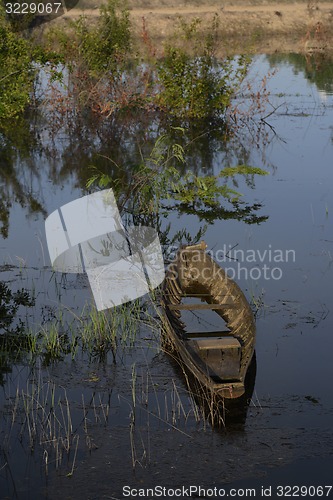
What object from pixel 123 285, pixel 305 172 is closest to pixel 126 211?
pixel 123 285

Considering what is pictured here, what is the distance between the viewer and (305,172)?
64.7 ft

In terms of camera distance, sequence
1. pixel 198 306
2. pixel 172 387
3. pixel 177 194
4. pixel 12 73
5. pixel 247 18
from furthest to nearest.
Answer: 1. pixel 247 18
2. pixel 177 194
3. pixel 12 73
4. pixel 198 306
5. pixel 172 387

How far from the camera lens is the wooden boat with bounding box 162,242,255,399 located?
951 cm

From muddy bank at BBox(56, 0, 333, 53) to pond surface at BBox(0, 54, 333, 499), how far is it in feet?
89.4

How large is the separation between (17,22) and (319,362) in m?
22.3

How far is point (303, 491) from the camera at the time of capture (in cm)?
784

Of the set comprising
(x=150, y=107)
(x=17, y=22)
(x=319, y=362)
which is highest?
(x=17, y=22)

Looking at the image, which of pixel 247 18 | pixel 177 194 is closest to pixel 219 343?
pixel 177 194

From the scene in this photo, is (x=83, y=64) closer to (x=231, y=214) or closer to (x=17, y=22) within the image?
(x=17, y=22)

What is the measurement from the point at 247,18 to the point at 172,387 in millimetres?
39866

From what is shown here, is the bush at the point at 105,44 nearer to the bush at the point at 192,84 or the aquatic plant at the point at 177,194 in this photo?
the bush at the point at 192,84

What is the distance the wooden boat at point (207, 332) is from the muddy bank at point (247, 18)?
106 feet

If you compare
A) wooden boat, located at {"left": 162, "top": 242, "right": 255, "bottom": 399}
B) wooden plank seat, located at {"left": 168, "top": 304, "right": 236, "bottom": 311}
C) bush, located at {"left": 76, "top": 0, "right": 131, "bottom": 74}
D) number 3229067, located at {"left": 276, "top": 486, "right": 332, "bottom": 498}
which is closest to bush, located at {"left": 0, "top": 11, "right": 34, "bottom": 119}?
bush, located at {"left": 76, "top": 0, "right": 131, "bottom": 74}

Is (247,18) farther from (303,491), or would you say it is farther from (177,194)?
(303,491)
